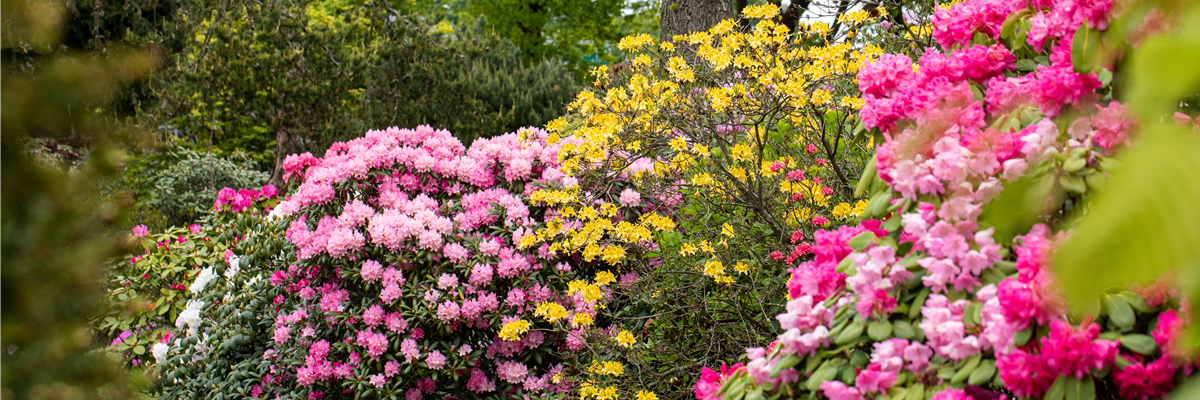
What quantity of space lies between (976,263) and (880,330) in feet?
0.84

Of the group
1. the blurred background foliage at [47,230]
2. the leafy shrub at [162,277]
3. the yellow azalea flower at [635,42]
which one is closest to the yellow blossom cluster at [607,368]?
the yellow azalea flower at [635,42]

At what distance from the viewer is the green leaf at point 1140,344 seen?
144 centimetres

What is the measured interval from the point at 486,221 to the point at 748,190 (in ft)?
5.80

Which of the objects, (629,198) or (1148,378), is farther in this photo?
(629,198)

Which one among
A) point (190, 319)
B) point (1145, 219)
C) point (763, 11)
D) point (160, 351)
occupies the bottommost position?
point (160, 351)

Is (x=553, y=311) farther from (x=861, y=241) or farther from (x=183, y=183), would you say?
(x=183, y=183)

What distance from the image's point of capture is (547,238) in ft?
14.9

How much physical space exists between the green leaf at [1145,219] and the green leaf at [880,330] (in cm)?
145

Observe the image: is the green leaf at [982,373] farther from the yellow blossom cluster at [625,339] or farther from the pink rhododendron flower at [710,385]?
the yellow blossom cluster at [625,339]

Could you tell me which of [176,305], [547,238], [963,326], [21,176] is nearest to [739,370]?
[963,326]

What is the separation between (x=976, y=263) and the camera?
1.69 metres

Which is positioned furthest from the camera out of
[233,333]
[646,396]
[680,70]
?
[233,333]

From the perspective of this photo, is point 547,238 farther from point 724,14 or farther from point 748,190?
point 724,14

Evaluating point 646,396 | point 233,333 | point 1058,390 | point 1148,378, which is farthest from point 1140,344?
point 233,333
